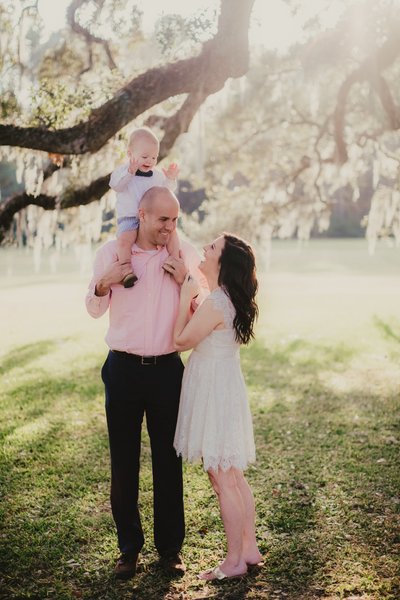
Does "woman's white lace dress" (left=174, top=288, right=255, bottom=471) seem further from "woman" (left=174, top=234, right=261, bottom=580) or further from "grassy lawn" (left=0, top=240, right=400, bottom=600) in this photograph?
"grassy lawn" (left=0, top=240, right=400, bottom=600)

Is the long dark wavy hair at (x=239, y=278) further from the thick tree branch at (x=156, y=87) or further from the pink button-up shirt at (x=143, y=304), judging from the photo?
the thick tree branch at (x=156, y=87)

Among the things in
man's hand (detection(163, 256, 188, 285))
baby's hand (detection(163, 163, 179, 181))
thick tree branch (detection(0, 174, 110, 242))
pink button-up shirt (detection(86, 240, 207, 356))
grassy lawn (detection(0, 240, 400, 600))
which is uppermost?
baby's hand (detection(163, 163, 179, 181))

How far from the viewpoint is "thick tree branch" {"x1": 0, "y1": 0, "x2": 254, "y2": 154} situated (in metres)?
5.34

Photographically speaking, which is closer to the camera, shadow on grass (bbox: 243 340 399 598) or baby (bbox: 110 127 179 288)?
baby (bbox: 110 127 179 288)

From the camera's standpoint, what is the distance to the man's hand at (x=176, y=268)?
3461mm

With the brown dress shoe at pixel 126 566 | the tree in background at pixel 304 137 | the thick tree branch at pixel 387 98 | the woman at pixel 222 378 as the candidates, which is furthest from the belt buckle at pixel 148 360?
the tree in background at pixel 304 137

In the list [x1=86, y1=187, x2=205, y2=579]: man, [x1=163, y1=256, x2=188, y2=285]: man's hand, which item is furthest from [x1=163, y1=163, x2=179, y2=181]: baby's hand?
[x1=163, y1=256, x2=188, y2=285]: man's hand

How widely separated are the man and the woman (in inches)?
4.4

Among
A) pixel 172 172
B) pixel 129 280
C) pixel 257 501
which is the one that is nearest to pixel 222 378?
pixel 129 280

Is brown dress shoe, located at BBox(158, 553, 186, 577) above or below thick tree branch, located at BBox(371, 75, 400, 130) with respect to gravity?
below

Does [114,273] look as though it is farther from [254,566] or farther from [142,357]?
[254,566]

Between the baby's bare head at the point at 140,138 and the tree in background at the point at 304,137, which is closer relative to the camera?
the baby's bare head at the point at 140,138

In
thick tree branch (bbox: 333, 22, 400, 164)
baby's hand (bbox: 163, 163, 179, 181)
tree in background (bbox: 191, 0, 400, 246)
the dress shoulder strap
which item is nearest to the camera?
the dress shoulder strap

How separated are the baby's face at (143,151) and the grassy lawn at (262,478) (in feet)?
8.07
